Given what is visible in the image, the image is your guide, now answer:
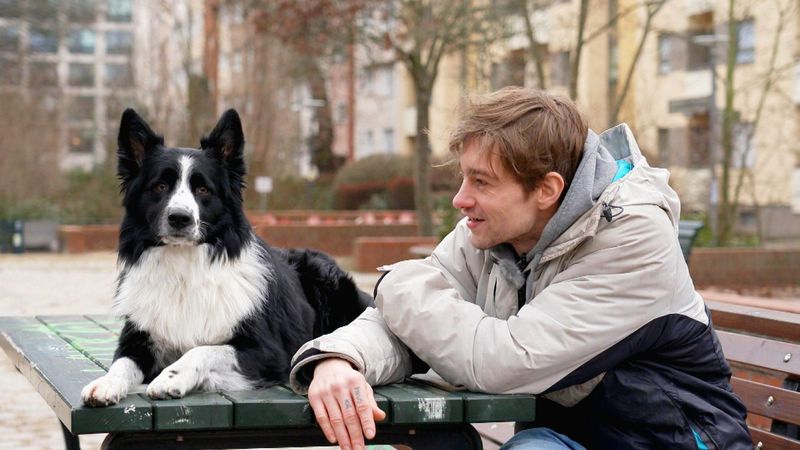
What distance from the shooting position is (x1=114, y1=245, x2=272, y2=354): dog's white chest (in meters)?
3.70

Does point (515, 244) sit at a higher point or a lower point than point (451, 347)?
higher

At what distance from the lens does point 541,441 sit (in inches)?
122

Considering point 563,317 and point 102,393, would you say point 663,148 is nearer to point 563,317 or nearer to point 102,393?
point 563,317

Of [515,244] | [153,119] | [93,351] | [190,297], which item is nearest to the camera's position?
[515,244]

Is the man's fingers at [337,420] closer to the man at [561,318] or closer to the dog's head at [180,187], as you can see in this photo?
the man at [561,318]

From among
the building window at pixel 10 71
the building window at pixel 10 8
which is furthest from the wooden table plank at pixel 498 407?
the building window at pixel 10 71

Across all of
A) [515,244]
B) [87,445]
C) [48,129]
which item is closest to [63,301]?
[87,445]

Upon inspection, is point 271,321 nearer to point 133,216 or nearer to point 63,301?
point 133,216

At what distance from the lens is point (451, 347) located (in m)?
2.99

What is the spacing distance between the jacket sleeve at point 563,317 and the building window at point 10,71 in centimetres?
2326

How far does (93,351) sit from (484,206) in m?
1.80

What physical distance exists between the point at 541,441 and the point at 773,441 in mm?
1004

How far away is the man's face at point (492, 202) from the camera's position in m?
3.12

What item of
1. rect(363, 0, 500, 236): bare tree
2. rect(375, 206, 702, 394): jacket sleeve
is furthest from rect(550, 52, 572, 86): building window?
rect(375, 206, 702, 394): jacket sleeve
